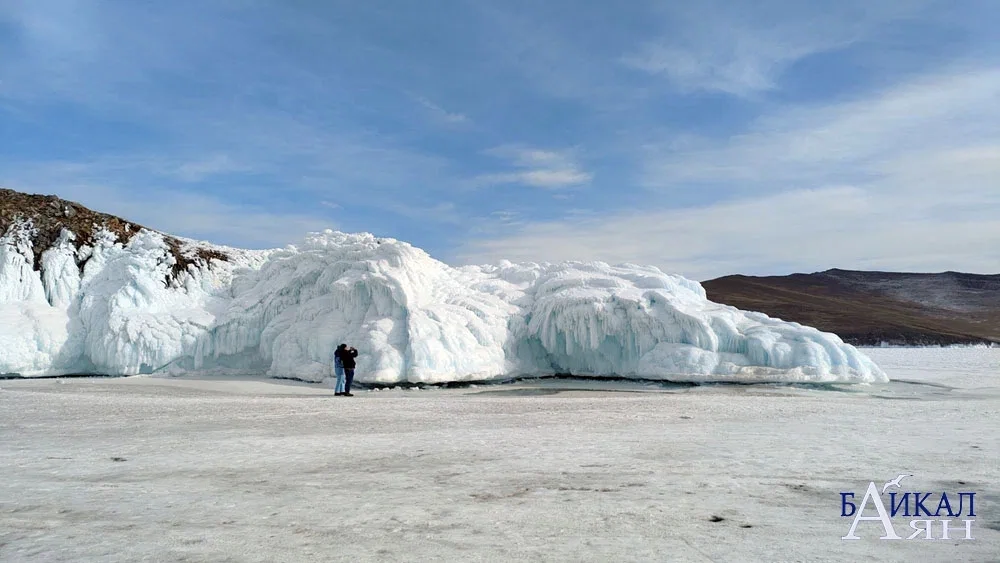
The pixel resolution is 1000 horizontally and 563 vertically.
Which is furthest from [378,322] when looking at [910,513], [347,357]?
[910,513]

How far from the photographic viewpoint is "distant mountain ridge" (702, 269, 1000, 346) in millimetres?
54938

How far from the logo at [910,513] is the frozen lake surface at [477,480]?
8 cm

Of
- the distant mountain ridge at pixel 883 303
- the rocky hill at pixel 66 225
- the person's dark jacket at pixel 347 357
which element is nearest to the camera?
the person's dark jacket at pixel 347 357

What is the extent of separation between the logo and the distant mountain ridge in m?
53.6

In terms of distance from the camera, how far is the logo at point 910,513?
4098mm

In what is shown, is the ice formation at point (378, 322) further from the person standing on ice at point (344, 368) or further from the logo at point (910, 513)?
the logo at point (910, 513)

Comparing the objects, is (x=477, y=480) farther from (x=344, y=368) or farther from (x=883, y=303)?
(x=883, y=303)

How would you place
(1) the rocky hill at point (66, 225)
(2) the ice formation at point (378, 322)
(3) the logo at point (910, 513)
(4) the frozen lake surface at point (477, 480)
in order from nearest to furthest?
(4) the frozen lake surface at point (477, 480)
(3) the logo at point (910, 513)
(2) the ice formation at point (378, 322)
(1) the rocky hill at point (66, 225)

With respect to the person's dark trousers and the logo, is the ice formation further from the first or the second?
the logo

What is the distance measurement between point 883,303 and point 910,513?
8989 centimetres

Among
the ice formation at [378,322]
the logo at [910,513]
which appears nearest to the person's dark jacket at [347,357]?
the ice formation at [378,322]

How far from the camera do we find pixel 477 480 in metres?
5.64

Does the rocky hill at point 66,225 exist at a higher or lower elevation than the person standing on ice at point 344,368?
higher

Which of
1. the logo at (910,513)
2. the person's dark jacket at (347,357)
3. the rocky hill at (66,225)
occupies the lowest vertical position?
Answer: the logo at (910,513)
